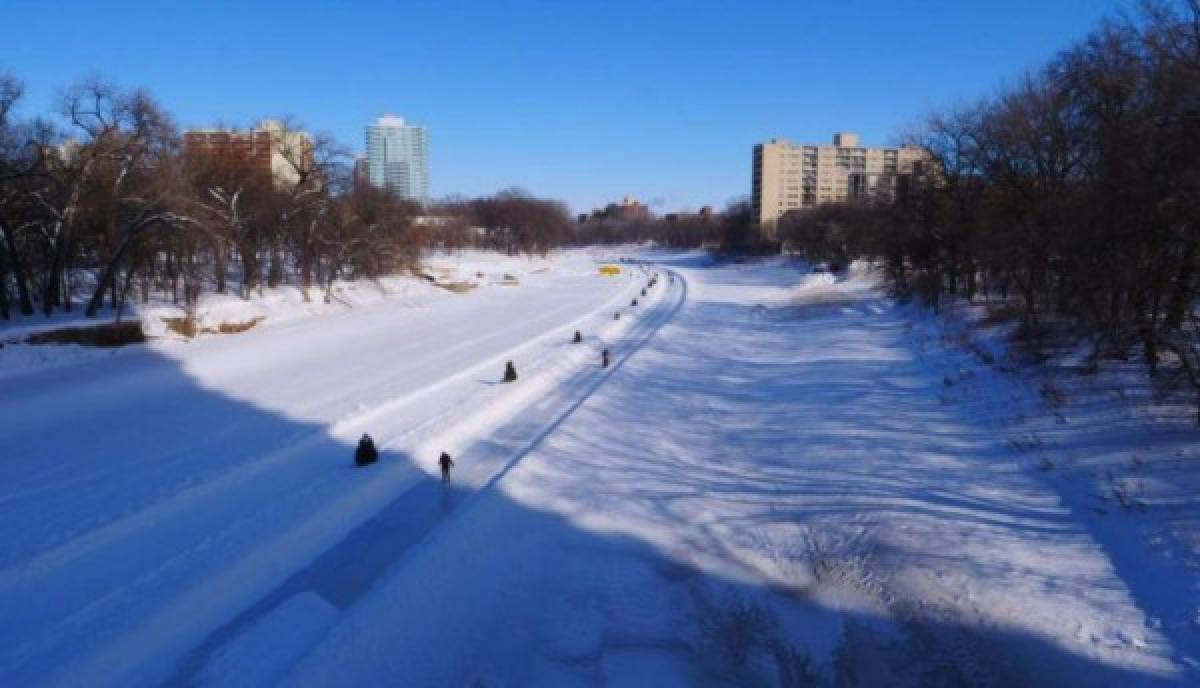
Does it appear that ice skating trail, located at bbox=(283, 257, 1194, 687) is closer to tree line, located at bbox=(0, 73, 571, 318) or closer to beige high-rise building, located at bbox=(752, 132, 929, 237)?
tree line, located at bbox=(0, 73, 571, 318)

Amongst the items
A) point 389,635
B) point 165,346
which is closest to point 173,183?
point 165,346

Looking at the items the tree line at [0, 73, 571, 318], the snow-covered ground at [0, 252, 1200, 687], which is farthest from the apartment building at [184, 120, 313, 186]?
the snow-covered ground at [0, 252, 1200, 687]

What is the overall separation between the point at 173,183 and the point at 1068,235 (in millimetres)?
29086

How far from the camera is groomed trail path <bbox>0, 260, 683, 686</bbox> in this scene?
6.91m

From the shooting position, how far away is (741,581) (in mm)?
8078

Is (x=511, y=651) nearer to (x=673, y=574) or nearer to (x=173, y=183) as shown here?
(x=673, y=574)

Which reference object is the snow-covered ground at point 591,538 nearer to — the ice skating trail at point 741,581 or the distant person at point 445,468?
the ice skating trail at point 741,581

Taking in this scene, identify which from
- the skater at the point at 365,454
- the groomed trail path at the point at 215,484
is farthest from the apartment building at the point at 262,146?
the skater at the point at 365,454

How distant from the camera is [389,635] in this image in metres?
6.73

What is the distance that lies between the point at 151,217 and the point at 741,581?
25928 millimetres

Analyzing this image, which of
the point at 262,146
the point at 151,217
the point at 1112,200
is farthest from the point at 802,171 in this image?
the point at 1112,200

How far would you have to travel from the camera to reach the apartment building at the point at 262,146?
1682 inches

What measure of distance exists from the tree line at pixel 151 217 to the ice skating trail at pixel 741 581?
868 inches

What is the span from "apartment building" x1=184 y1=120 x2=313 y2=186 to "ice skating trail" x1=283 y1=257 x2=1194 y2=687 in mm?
35380
